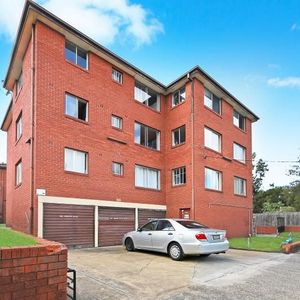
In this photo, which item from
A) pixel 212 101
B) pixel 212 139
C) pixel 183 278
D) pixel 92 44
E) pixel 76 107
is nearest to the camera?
pixel 183 278

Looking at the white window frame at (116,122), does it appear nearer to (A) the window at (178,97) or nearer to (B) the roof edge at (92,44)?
(B) the roof edge at (92,44)

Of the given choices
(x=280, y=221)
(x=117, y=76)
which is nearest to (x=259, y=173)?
(x=280, y=221)

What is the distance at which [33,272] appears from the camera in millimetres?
4961

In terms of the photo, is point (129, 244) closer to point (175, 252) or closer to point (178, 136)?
point (175, 252)

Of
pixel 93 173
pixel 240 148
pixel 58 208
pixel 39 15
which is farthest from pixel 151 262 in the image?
pixel 240 148

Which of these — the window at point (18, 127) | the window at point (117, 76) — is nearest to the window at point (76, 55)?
the window at point (117, 76)

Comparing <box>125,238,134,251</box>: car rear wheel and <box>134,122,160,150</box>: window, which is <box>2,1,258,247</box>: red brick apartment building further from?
<box>125,238,134,251</box>: car rear wheel

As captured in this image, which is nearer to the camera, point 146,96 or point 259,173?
point 146,96

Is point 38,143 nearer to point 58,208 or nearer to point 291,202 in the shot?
point 58,208

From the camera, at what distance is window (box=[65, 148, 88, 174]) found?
692 inches

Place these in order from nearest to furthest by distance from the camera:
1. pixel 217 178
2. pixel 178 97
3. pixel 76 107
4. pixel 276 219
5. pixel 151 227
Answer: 1. pixel 151 227
2. pixel 76 107
3. pixel 178 97
4. pixel 217 178
5. pixel 276 219

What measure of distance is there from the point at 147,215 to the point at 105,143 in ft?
17.5

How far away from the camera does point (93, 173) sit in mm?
18672

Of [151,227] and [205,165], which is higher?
[205,165]
